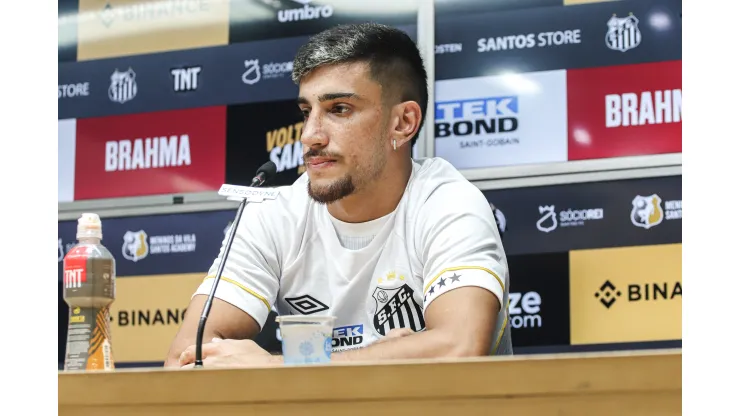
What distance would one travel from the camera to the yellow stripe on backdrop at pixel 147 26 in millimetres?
3365

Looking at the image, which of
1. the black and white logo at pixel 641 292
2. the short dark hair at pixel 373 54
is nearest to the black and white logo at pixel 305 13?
the short dark hair at pixel 373 54

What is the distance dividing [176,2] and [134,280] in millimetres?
995

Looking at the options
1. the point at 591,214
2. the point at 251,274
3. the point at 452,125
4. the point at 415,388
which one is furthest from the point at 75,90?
the point at 415,388

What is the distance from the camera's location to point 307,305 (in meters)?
2.16

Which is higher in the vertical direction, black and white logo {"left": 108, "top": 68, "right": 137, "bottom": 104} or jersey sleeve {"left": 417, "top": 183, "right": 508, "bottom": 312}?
black and white logo {"left": 108, "top": 68, "right": 137, "bottom": 104}

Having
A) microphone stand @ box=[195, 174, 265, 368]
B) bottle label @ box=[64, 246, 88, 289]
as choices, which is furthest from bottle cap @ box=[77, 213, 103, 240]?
microphone stand @ box=[195, 174, 265, 368]

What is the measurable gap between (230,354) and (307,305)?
0.44 m

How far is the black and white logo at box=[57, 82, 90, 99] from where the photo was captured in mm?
3441

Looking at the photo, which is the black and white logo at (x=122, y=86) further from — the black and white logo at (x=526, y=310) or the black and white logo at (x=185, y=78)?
the black and white logo at (x=526, y=310)

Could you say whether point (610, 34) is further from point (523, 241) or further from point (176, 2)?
point (176, 2)

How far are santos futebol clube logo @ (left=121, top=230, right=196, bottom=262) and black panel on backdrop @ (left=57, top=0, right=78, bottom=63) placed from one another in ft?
2.31

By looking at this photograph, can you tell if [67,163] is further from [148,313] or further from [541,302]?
[541,302]

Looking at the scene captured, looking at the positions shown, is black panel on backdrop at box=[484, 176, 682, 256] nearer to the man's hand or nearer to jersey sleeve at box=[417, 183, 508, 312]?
jersey sleeve at box=[417, 183, 508, 312]

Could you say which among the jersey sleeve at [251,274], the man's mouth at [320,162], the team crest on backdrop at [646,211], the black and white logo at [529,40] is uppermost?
the black and white logo at [529,40]
